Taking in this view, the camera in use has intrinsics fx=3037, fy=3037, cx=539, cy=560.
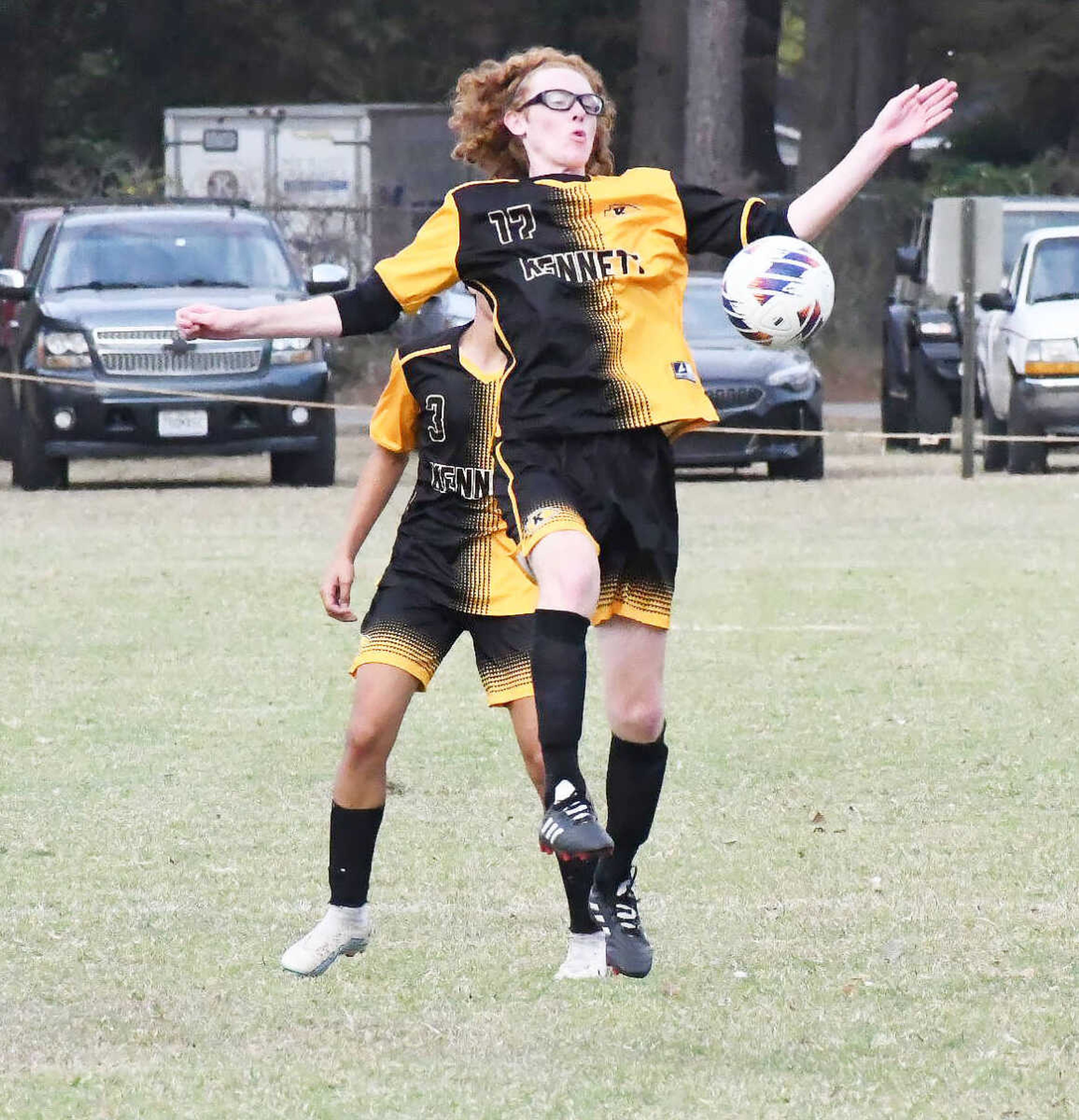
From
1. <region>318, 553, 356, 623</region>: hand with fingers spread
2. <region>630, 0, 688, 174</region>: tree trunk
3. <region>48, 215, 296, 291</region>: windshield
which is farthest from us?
<region>630, 0, 688, 174</region>: tree trunk

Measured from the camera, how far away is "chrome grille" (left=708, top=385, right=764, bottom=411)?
69.2 feet

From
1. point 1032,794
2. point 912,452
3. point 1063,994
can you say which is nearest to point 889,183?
point 912,452

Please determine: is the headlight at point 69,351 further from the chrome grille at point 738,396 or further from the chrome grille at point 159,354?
the chrome grille at point 738,396

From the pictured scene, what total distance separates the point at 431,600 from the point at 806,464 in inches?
624

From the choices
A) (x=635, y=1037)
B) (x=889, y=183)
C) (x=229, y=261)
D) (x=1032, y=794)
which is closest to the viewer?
(x=635, y=1037)

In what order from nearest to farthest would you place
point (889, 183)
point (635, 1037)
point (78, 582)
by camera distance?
point (635, 1037), point (78, 582), point (889, 183)

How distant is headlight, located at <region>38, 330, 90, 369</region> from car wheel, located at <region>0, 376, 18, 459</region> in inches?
91.1

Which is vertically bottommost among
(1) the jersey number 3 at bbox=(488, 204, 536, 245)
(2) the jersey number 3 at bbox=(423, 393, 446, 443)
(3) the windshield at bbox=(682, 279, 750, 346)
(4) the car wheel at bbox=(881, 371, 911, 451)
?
(4) the car wheel at bbox=(881, 371, 911, 451)

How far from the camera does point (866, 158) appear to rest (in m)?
5.92

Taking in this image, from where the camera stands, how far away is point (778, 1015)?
217 inches

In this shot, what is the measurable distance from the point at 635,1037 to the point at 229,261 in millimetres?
15687

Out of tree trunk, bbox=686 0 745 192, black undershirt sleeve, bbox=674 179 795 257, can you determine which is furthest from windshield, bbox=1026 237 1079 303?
black undershirt sleeve, bbox=674 179 795 257

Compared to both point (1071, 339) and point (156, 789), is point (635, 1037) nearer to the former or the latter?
point (156, 789)

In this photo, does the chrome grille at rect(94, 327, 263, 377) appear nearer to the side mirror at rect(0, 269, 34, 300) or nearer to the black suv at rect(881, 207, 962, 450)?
the side mirror at rect(0, 269, 34, 300)
